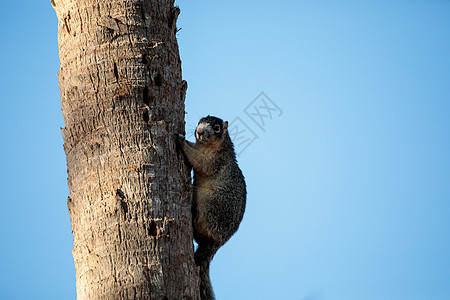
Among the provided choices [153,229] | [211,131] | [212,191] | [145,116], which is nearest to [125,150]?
[145,116]

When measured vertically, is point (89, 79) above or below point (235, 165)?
above

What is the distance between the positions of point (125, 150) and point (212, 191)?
68.8 inches

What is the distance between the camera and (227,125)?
762cm

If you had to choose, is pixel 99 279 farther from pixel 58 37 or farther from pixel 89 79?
pixel 58 37

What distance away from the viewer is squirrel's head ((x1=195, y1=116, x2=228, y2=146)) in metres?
7.20

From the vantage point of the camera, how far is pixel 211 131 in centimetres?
729

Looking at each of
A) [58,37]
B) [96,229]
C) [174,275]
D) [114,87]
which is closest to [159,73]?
[114,87]

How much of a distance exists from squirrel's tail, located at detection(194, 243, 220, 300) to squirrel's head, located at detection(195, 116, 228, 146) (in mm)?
1352

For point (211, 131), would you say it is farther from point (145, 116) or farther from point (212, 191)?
point (145, 116)

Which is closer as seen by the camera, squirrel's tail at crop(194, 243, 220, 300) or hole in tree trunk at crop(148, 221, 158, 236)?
hole in tree trunk at crop(148, 221, 158, 236)

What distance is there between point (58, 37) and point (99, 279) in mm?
2776

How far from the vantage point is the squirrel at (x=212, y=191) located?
20.7 feet

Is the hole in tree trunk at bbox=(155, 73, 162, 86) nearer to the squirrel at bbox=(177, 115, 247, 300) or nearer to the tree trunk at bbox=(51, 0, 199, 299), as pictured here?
the tree trunk at bbox=(51, 0, 199, 299)

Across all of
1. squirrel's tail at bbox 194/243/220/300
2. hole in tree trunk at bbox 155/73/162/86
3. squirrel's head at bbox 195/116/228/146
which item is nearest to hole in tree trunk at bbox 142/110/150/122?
hole in tree trunk at bbox 155/73/162/86
